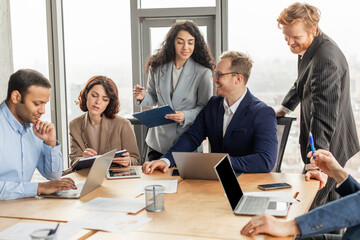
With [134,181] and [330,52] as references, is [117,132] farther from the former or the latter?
[330,52]

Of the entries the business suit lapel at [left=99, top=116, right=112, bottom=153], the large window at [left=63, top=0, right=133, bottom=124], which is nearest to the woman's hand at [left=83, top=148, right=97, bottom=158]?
the business suit lapel at [left=99, top=116, right=112, bottom=153]

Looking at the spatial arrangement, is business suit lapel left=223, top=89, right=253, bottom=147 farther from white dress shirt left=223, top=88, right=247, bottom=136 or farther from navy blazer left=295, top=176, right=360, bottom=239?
navy blazer left=295, top=176, right=360, bottom=239

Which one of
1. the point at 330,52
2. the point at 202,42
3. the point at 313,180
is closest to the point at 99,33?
the point at 202,42

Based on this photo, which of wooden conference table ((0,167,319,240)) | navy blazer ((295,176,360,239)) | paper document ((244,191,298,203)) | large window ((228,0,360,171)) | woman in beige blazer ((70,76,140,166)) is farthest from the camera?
large window ((228,0,360,171))

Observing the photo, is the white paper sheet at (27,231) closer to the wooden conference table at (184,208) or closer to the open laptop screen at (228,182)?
the wooden conference table at (184,208)

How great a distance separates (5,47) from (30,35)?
0.39 meters

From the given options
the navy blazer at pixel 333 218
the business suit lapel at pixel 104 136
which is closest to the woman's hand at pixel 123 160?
the business suit lapel at pixel 104 136

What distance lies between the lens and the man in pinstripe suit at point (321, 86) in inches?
105

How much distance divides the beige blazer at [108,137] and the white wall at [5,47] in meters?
1.52

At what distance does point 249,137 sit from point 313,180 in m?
0.52

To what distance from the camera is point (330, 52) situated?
270cm

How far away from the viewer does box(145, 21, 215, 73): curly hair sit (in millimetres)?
3246

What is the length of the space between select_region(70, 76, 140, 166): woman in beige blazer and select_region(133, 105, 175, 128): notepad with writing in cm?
20

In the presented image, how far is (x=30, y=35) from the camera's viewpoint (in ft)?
15.3
